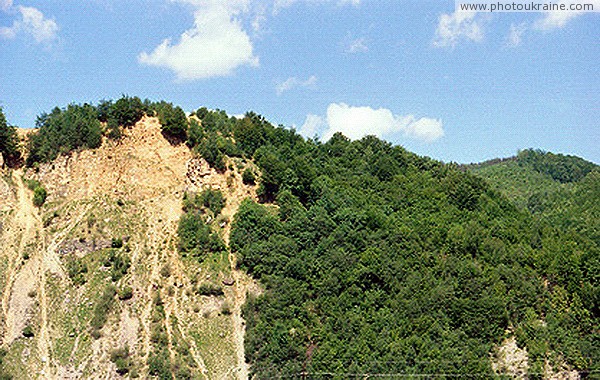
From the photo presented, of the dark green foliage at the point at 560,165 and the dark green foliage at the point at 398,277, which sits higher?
the dark green foliage at the point at 560,165

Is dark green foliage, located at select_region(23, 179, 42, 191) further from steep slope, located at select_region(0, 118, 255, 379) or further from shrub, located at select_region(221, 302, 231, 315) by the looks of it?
shrub, located at select_region(221, 302, 231, 315)

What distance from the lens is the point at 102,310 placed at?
48.1 meters

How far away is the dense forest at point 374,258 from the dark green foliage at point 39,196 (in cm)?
404

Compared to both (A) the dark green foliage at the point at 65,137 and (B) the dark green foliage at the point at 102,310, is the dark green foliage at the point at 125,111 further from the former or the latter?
(B) the dark green foliage at the point at 102,310

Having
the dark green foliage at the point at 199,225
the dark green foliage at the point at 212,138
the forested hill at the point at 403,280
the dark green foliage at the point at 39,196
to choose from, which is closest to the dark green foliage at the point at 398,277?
the forested hill at the point at 403,280

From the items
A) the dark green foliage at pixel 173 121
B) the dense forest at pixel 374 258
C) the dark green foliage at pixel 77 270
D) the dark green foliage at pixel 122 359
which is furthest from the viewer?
the dark green foliage at pixel 173 121

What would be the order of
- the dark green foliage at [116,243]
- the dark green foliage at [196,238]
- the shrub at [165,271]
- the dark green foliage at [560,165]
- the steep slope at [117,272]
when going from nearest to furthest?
the steep slope at [117,272], the shrub at [165,271], the dark green foliage at [116,243], the dark green foliage at [196,238], the dark green foliage at [560,165]

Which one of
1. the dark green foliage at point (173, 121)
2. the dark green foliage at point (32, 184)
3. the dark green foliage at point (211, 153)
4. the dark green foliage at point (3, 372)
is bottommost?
the dark green foliage at point (3, 372)

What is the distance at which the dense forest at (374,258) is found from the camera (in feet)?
150

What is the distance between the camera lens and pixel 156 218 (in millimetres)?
55375

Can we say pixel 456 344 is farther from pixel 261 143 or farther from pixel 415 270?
pixel 261 143

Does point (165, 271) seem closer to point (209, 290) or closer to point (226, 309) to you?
point (209, 290)

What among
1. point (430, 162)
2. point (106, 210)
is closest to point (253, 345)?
point (106, 210)

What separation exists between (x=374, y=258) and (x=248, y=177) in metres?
15.7
